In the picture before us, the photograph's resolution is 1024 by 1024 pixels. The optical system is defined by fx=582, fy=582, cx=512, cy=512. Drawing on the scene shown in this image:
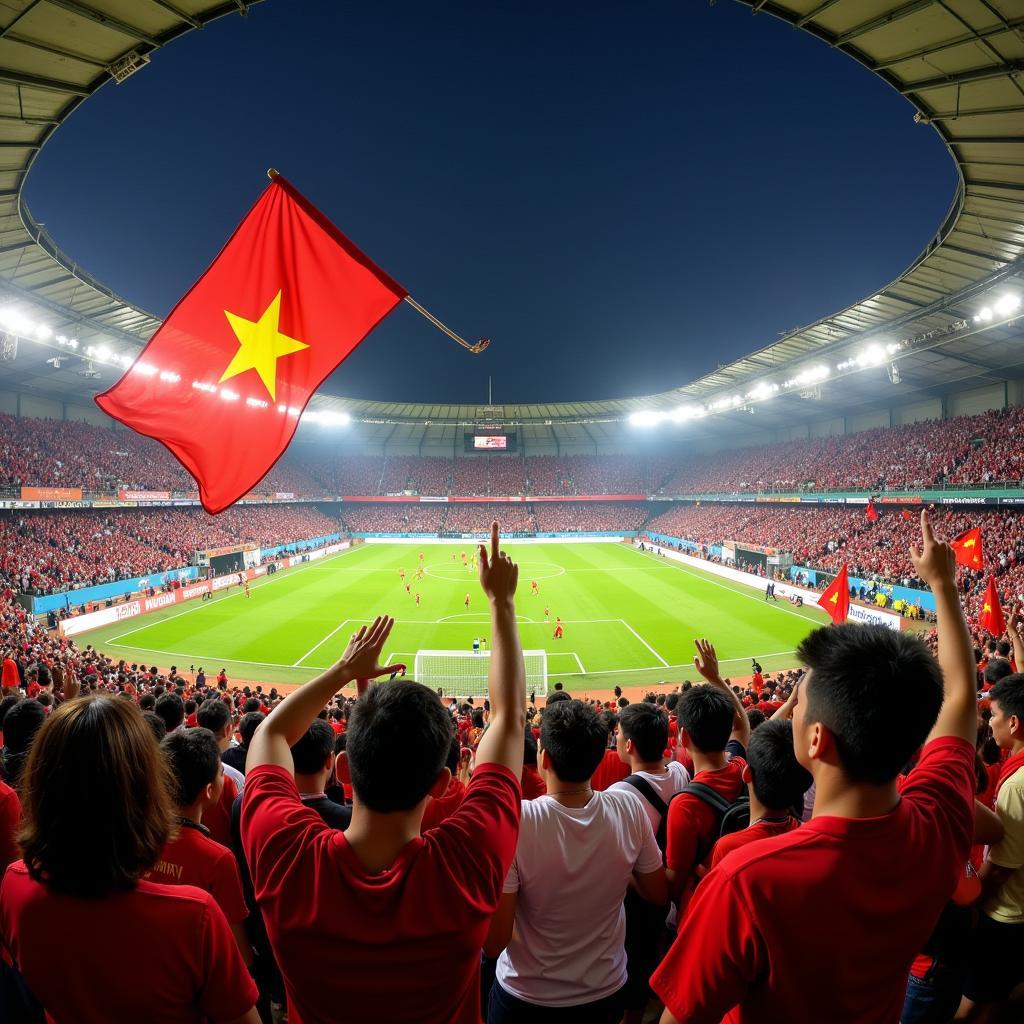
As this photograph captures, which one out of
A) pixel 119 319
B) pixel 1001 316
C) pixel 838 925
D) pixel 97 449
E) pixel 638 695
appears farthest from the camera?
pixel 97 449

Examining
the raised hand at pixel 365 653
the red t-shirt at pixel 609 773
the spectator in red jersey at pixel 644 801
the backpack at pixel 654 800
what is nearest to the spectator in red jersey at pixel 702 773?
the spectator in red jersey at pixel 644 801

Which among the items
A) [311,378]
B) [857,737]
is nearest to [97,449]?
[311,378]

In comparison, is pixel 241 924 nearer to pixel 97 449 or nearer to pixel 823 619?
pixel 823 619

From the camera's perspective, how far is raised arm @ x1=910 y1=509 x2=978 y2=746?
93.7 inches

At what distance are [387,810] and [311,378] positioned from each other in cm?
555

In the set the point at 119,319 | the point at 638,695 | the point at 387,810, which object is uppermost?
the point at 119,319

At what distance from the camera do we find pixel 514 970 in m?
2.70

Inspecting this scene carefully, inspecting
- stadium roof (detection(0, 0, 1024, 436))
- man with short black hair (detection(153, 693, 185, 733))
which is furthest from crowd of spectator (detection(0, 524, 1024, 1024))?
stadium roof (detection(0, 0, 1024, 436))

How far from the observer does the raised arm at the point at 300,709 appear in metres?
2.13

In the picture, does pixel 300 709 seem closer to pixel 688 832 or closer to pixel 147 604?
pixel 688 832

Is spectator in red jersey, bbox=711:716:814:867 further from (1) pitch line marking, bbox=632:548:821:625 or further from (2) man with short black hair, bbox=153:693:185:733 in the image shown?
(1) pitch line marking, bbox=632:548:821:625

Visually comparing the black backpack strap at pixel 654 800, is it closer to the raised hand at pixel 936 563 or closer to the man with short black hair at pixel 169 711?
the raised hand at pixel 936 563

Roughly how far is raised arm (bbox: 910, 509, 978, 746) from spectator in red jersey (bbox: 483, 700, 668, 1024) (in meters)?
1.51

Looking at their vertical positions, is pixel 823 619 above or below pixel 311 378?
below
